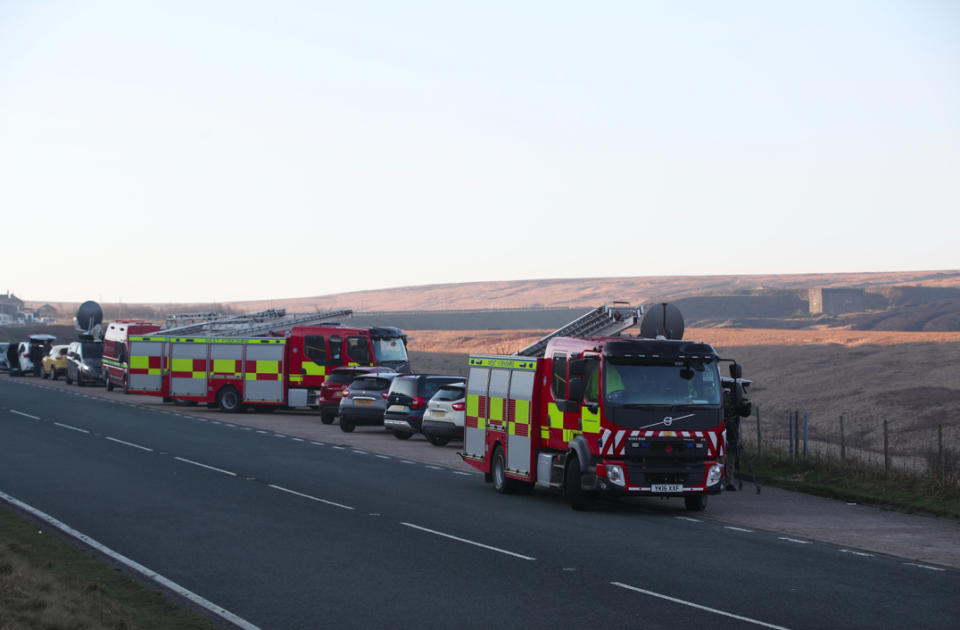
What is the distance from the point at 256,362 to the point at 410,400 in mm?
10785

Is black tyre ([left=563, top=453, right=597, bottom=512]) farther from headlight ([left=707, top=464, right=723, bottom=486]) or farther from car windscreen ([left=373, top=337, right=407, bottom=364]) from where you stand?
car windscreen ([left=373, top=337, right=407, bottom=364])

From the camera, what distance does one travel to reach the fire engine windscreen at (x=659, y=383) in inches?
566

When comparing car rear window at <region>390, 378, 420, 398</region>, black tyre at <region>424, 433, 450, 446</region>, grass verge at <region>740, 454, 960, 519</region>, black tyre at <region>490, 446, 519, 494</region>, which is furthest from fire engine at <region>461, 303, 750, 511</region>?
car rear window at <region>390, 378, 420, 398</region>

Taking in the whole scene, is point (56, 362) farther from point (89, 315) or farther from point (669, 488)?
point (669, 488)

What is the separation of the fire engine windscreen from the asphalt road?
5.67 feet

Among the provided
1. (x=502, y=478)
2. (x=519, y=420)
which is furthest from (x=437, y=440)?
(x=519, y=420)

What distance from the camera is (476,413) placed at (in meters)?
18.2

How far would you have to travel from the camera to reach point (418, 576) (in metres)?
9.81

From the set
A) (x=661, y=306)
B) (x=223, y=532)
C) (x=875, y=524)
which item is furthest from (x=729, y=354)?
(x=223, y=532)

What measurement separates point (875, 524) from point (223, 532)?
901 centimetres

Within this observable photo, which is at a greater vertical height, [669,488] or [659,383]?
[659,383]

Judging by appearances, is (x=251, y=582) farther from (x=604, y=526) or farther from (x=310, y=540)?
(x=604, y=526)

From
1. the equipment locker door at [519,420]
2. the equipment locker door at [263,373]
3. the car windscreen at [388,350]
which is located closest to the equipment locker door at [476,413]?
the equipment locker door at [519,420]

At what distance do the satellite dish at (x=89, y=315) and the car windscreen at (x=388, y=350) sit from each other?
30314mm
